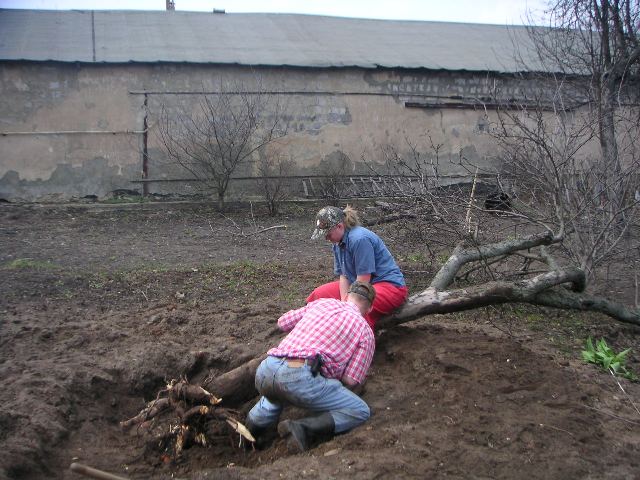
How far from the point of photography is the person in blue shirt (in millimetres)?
4875

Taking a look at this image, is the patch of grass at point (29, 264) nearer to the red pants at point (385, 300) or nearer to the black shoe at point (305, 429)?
the red pants at point (385, 300)

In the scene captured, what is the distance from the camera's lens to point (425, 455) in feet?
11.4

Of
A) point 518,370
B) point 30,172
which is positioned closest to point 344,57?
point 30,172

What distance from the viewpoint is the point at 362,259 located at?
4906 millimetres

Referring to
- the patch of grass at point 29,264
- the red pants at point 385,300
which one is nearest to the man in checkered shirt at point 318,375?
the red pants at point 385,300

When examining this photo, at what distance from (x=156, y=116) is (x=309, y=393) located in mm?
10328

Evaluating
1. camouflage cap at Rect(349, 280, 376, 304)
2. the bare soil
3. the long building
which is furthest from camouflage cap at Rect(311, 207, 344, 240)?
the long building

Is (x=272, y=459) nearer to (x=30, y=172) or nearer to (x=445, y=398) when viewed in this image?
(x=445, y=398)

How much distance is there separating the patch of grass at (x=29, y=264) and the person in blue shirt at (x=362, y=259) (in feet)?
13.6

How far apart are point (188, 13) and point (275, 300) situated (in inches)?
497

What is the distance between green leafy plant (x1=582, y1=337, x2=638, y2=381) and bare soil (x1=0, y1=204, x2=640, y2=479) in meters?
0.10

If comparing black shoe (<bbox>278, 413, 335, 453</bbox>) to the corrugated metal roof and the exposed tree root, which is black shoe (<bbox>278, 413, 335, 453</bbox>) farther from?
the corrugated metal roof

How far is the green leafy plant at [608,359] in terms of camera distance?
188 inches

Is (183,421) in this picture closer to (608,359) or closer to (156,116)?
(608,359)
